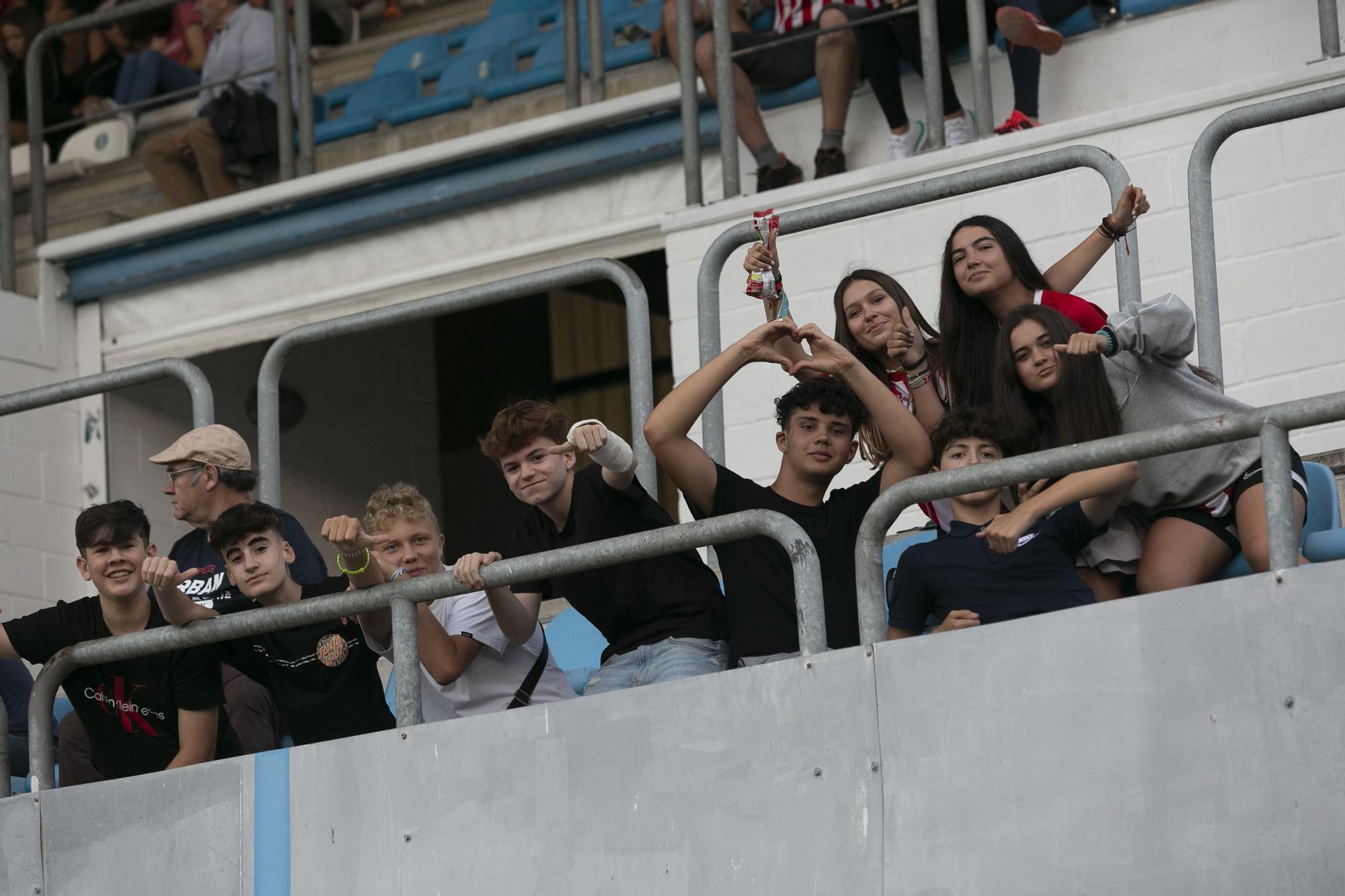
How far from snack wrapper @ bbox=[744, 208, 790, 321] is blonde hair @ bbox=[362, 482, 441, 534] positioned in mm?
764

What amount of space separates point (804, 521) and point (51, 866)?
5.48 feet

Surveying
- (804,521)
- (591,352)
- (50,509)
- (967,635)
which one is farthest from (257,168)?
(967,635)

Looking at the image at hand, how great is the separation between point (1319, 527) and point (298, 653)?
194cm

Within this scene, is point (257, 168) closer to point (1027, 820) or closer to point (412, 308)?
point (412, 308)

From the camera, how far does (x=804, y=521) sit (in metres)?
3.89

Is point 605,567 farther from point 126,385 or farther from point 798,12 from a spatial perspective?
point 798,12

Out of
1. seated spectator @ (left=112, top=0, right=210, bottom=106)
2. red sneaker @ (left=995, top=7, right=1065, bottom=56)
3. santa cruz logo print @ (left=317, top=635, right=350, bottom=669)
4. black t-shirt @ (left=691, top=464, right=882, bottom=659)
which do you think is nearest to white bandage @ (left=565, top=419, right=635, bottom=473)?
black t-shirt @ (left=691, top=464, right=882, bottom=659)

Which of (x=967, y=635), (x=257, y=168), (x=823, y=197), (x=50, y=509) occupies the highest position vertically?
(x=257, y=168)

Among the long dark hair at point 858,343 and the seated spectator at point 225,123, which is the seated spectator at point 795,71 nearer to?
the seated spectator at point 225,123

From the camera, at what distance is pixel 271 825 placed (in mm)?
4043

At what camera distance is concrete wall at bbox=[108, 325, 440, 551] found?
794 centimetres

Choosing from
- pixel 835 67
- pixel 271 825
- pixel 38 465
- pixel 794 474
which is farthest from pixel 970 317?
pixel 38 465

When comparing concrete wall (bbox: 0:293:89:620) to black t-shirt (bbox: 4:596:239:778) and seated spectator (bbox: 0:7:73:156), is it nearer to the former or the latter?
seated spectator (bbox: 0:7:73:156)

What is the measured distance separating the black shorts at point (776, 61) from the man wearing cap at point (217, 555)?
92.2 inches
